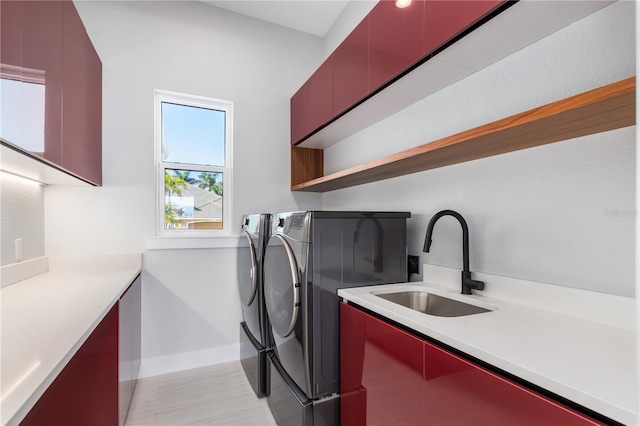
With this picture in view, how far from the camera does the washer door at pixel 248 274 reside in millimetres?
2096

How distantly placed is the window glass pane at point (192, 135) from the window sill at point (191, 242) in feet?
2.20

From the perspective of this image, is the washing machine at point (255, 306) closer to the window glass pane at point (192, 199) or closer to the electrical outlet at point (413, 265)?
the window glass pane at point (192, 199)

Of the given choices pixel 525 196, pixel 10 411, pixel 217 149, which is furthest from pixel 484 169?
pixel 217 149

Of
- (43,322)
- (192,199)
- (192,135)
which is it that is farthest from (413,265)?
(192,135)

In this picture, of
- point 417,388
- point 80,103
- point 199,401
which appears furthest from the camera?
point 199,401

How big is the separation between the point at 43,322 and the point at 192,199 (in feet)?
5.66

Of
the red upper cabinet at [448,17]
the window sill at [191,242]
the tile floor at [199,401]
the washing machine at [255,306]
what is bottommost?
the tile floor at [199,401]

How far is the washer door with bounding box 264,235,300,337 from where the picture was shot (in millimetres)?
1530

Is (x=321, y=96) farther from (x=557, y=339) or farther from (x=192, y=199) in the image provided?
(x=557, y=339)

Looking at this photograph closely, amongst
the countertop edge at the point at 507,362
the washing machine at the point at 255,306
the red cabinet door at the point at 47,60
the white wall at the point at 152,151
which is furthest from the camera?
the white wall at the point at 152,151

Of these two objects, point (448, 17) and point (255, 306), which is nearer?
point (448, 17)

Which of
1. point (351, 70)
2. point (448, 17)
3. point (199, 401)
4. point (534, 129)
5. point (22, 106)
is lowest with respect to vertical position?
point (199, 401)

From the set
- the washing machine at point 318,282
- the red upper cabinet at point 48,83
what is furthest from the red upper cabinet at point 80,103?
the washing machine at point 318,282

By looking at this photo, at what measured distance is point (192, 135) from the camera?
2.70 metres
